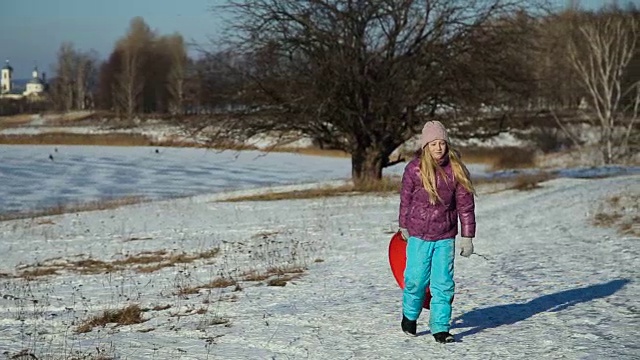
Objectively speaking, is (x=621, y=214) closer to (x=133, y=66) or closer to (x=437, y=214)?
(x=437, y=214)

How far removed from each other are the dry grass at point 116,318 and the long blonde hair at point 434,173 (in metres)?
3.25

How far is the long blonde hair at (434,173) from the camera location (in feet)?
20.4

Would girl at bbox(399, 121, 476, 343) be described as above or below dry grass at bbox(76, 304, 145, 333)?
above

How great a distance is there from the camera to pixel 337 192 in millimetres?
22047

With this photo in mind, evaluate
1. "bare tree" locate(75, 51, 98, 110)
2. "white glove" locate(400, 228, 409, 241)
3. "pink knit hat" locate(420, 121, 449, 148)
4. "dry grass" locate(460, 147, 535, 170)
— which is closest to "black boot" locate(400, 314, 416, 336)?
"white glove" locate(400, 228, 409, 241)

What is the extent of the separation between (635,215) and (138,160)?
3113 cm

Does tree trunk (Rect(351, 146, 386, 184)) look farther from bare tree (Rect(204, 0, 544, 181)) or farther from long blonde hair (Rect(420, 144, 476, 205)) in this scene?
long blonde hair (Rect(420, 144, 476, 205))

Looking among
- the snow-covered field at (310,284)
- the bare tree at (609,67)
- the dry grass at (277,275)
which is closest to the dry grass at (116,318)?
the snow-covered field at (310,284)

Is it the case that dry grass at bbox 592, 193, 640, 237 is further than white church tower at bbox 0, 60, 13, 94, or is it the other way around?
white church tower at bbox 0, 60, 13, 94

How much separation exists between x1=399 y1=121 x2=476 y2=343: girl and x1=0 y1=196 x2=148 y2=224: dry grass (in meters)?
15.3

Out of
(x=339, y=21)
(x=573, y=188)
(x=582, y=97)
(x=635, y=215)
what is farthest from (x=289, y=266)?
(x=582, y=97)

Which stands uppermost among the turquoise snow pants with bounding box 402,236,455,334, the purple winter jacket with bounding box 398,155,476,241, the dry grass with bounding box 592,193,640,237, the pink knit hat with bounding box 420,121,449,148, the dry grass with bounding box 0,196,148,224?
the pink knit hat with bounding box 420,121,449,148

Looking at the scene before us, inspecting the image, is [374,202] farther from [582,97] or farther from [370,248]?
[582,97]

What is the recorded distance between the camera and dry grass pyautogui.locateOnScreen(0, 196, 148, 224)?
2023cm
